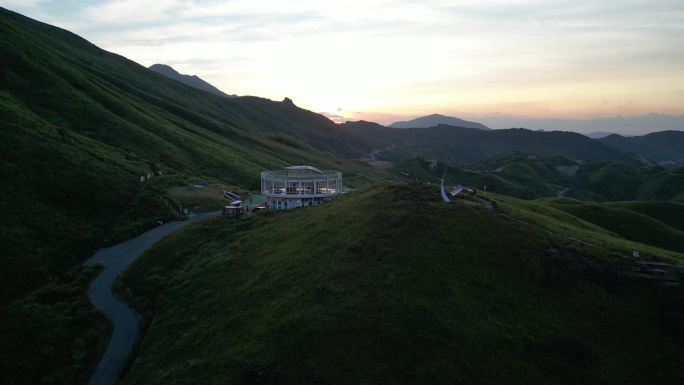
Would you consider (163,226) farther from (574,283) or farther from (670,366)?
(670,366)

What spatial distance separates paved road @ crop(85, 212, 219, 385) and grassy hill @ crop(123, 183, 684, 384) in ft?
8.08

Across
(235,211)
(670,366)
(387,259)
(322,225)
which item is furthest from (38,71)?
(670,366)

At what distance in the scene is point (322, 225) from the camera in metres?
53.6

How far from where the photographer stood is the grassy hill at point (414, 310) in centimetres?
2978

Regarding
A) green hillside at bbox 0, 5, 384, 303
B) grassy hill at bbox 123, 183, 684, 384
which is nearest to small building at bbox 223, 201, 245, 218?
green hillside at bbox 0, 5, 384, 303

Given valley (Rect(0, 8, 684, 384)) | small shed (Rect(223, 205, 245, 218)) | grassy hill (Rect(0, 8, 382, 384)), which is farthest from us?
small shed (Rect(223, 205, 245, 218))

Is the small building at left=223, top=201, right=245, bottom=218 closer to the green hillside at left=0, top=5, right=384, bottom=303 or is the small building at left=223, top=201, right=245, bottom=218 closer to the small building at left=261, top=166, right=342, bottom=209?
the small building at left=261, top=166, right=342, bottom=209

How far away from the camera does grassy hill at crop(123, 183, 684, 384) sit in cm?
2978

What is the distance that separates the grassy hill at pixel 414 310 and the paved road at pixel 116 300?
2463 millimetres

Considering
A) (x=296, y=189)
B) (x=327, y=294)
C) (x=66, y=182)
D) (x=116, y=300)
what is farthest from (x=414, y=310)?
(x=66, y=182)

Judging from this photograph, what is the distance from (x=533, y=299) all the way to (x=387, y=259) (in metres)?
12.2

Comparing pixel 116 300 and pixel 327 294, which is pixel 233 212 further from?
pixel 327 294

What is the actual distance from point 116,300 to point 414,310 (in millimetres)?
35870

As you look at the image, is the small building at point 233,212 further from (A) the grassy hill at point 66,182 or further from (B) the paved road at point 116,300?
(A) the grassy hill at point 66,182
